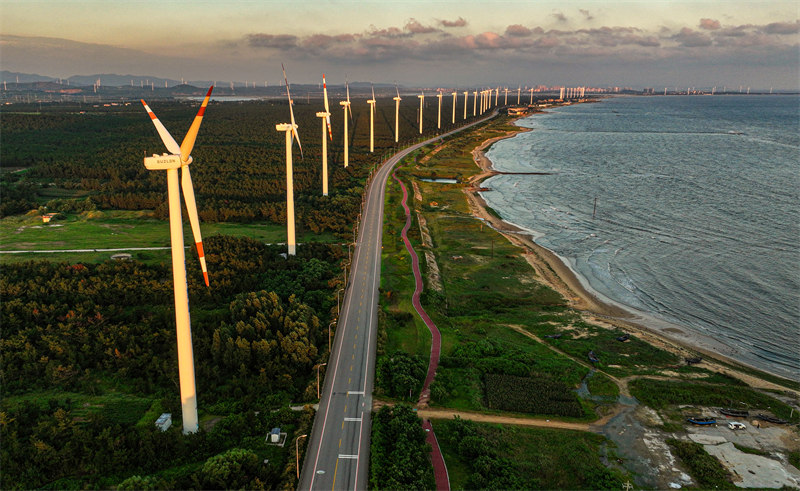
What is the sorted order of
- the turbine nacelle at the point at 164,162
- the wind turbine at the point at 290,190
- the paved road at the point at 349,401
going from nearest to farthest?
the turbine nacelle at the point at 164,162 < the paved road at the point at 349,401 < the wind turbine at the point at 290,190

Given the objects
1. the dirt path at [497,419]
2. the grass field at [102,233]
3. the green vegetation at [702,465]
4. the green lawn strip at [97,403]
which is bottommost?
the green vegetation at [702,465]

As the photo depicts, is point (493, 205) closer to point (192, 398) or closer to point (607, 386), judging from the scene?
point (607, 386)

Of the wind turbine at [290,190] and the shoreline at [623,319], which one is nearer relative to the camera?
the shoreline at [623,319]

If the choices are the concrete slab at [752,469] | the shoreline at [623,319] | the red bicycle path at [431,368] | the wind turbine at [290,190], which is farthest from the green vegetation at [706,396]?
the wind turbine at [290,190]

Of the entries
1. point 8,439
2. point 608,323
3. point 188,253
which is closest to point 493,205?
point 608,323

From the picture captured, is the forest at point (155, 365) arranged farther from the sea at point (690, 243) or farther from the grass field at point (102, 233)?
the sea at point (690, 243)
